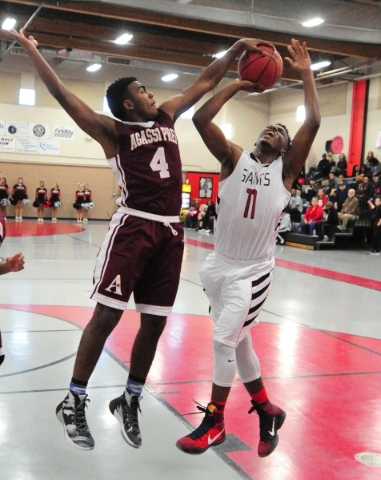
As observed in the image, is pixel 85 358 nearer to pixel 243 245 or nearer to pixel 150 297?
pixel 150 297

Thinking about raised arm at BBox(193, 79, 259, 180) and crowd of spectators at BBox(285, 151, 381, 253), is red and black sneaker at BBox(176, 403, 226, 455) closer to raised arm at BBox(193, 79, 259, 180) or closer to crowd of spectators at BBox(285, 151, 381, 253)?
raised arm at BBox(193, 79, 259, 180)

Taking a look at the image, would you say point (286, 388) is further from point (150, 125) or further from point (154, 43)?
point (154, 43)

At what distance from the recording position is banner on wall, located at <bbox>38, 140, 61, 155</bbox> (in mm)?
25703

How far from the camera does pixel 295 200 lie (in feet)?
63.3

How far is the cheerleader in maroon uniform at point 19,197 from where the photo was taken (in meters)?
24.1

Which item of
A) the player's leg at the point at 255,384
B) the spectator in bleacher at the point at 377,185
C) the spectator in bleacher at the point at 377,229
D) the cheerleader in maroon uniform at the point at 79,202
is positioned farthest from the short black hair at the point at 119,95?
the cheerleader in maroon uniform at the point at 79,202

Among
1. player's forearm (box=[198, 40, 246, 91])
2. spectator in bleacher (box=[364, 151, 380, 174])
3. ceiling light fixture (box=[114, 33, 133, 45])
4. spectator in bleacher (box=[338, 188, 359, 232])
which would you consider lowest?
spectator in bleacher (box=[338, 188, 359, 232])

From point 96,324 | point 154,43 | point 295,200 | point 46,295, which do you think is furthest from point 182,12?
point 96,324

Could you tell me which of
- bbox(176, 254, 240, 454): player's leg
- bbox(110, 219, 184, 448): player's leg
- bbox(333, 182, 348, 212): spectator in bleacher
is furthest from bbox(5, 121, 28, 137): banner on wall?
bbox(176, 254, 240, 454): player's leg

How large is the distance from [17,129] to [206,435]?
23857 mm

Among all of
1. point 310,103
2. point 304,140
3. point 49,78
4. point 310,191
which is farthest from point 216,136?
point 310,191

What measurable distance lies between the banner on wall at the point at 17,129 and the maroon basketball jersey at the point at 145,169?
76.3ft

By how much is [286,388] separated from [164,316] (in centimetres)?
151

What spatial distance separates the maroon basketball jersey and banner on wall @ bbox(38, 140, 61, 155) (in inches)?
925
